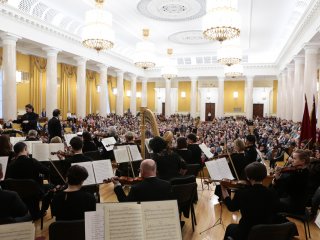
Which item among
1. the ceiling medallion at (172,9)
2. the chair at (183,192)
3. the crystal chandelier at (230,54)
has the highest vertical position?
the ceiling medallion at (172,9)

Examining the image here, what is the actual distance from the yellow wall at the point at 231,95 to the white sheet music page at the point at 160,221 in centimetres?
3258

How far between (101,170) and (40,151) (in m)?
1.93

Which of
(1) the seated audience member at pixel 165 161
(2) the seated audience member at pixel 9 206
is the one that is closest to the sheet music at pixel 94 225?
(2) the seated audience member at pixel 9 206

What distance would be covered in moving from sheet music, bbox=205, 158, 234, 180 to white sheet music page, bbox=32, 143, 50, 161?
10.4ft

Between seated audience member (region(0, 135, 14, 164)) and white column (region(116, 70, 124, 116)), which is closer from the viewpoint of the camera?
seated audience member (region(0, 135, 14, 164))

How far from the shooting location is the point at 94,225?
230 cm

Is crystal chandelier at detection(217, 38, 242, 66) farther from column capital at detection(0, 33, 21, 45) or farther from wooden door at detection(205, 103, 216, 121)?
wooden door at detection(205, 103, 216, 121)

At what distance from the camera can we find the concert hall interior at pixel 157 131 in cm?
296

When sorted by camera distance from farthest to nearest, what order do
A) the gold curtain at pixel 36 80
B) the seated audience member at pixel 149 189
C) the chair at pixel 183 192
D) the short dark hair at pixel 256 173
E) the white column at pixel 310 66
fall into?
the gold curtain at pixel 36 80, the white column at pixel 310 66, the chair at pixel 183 192, the seated audience member at pixel 149 189, the short dark hair at pixel 256 173

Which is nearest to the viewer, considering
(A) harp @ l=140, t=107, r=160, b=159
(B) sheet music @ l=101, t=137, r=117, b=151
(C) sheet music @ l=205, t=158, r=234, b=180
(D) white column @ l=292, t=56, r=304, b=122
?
(C) sheet music @ l=205, t=158, r=234, b=180

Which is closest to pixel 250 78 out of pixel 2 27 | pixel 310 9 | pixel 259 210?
pixel 310 9

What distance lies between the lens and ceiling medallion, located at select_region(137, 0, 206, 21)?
44.4ft

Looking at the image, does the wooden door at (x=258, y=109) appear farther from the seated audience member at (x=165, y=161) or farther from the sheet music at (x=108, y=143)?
the seated audience member at (x=165, y=161)

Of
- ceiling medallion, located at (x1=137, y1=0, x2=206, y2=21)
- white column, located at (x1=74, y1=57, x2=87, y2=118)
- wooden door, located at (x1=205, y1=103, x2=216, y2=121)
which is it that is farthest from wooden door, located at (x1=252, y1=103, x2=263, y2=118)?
white column, located at (x1=74, y1=57, x2=87, y2=118)
